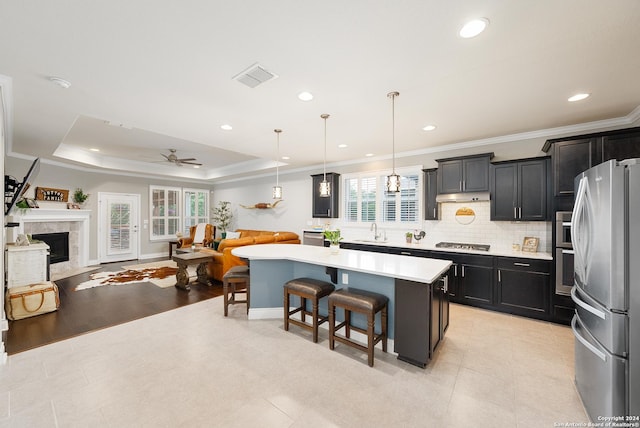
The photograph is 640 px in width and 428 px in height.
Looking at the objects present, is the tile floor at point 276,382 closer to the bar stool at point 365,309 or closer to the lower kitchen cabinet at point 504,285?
the bar stool at point 365,309

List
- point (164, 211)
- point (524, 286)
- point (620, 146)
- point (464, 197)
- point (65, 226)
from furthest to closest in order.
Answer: point (164, 211)
point (65, 226)
point (464, 197)
point (524, 286)
point (620, 146)

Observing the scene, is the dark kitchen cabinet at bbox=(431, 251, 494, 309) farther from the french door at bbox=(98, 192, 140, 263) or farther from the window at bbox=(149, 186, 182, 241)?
the french door at bbox=(98, 192, 140, 263)

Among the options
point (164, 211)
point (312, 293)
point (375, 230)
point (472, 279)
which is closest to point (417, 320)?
point (312, 293)

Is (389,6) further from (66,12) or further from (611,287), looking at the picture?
(611,287)

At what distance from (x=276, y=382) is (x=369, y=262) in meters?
1.45

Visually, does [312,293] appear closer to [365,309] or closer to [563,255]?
[365,309]

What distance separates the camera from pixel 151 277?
18.6 ft

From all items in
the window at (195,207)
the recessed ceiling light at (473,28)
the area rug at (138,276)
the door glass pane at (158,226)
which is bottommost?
the area rug at (138,276)

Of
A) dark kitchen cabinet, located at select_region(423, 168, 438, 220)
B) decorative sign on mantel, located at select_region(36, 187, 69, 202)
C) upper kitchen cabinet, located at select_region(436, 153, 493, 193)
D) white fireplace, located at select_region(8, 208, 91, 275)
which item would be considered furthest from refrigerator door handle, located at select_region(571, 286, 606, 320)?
decorative sign on mantel, located at select_region(36, 187, 69, 202)

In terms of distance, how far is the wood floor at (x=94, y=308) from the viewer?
3.05 meters

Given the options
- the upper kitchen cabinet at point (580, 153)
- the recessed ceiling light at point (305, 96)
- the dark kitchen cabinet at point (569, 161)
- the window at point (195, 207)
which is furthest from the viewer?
the window at point (195, 207)

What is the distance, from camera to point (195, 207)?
31.3 ft

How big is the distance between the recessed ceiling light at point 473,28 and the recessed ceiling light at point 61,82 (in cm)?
343

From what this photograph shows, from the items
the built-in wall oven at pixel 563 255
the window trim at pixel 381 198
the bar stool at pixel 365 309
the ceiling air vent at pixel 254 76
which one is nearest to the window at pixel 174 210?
the window trim at pixel 381 198
